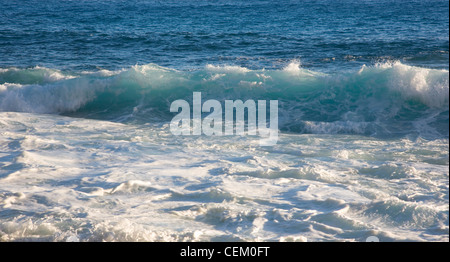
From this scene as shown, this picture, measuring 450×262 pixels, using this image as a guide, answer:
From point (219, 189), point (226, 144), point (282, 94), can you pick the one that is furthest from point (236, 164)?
point (282, 94)

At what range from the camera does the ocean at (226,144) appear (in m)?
3.72

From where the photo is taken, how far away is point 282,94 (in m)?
9.18

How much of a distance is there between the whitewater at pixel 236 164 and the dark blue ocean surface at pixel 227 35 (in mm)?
3211

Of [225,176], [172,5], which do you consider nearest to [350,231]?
[225,176]

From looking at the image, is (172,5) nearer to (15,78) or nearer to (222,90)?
(15,78)

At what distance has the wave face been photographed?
7.63 m

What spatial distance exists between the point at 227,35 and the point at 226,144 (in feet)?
39.2

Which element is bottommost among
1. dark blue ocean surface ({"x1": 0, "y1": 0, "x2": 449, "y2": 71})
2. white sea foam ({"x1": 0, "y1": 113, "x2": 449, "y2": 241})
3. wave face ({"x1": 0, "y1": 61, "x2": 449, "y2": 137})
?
white sea foam ({"x1": 0, "y1": 113, "x2": 449, "y2": 241})

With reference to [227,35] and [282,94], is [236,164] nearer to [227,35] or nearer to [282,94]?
[282,94]

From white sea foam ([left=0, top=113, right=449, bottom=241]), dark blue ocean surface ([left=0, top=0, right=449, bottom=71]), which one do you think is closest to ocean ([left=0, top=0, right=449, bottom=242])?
white sea foam ([left=0, top=113, right=449, bottom=241])

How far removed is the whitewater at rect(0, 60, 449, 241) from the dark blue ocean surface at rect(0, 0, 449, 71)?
3.21 metres

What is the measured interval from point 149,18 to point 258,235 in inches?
825

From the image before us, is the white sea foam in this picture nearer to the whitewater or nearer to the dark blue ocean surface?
the whitewater

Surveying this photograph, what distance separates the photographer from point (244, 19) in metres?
22.0
